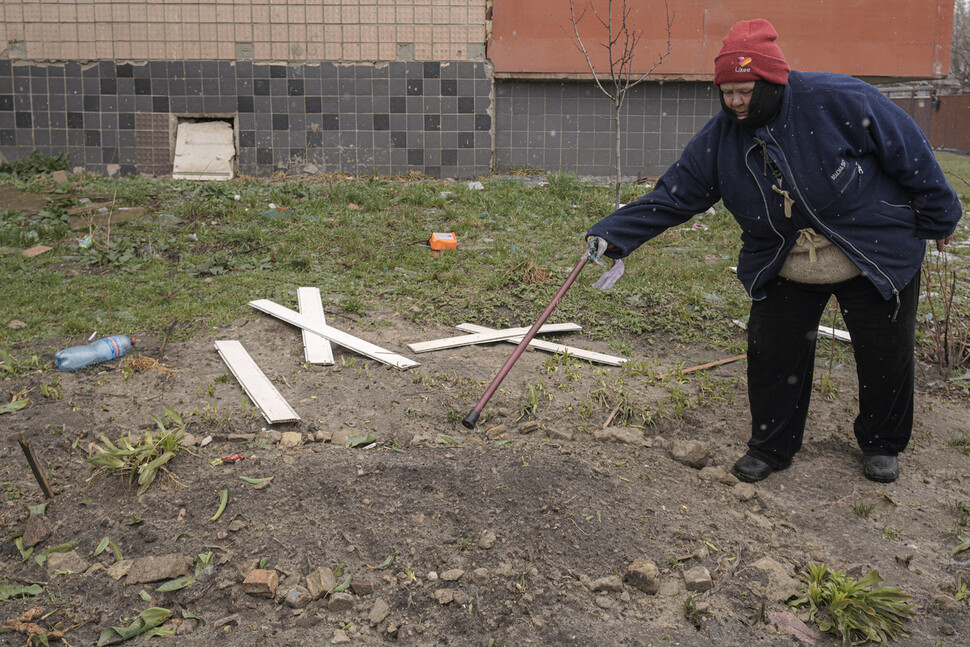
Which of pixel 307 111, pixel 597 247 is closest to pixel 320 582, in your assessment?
pixel 597 247

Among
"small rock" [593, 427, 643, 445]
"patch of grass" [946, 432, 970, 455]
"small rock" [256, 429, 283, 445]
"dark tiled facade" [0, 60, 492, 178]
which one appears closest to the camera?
"small rock" [256, 429, 283, 445]

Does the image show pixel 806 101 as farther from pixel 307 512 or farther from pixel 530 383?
pixel 307 512

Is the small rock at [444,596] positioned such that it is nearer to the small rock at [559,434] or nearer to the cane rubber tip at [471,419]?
the cane rubber tip at [471,419]

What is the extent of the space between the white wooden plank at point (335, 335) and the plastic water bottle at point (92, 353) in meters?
0.89

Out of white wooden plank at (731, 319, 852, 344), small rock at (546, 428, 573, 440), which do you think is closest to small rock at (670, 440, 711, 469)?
small rock at (546, 428, 573, 440)

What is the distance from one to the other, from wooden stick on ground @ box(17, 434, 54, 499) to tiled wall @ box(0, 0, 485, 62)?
6.62m

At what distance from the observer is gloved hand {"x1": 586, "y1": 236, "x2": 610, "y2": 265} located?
338 cm

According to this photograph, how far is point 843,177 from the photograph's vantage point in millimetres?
2865

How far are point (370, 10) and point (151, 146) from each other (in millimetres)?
2901

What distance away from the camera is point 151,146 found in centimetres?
877

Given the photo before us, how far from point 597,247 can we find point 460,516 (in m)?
1.32

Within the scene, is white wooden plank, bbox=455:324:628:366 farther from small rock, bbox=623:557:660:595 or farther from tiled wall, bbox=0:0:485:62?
tiled wall, bbox=0:0:485:62

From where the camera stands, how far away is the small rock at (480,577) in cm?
254

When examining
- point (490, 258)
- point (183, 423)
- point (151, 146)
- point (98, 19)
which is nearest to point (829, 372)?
point (490, 258)
